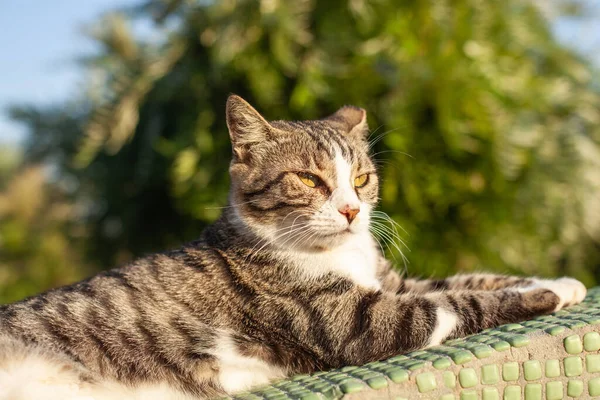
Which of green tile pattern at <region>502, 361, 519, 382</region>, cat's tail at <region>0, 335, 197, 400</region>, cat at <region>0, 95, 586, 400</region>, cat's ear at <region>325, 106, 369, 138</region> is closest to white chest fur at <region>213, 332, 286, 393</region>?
cat at <region>0, 95, 586, 400</region>

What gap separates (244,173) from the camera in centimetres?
215

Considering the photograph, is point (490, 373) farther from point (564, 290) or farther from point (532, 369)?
point (564, 290)

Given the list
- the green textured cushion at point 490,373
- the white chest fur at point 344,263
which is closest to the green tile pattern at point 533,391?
the green textured cushion at point 490,373

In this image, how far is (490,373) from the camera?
1450 mm

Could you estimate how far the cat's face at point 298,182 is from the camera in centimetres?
196

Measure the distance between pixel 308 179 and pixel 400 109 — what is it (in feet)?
4.66

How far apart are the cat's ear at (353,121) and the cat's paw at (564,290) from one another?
87 cm

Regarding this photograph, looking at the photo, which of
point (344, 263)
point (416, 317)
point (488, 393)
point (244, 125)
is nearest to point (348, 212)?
point (344, 263)

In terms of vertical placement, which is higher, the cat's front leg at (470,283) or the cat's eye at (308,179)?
the cat's eye at (308,179)

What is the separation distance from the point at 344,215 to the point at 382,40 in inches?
74.3

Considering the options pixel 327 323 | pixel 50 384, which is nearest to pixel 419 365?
pixel 327 323

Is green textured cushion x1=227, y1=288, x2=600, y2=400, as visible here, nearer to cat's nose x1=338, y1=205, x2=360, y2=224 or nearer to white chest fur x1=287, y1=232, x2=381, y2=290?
white chest fur x1=287, y1=232, x2=381, y2=290

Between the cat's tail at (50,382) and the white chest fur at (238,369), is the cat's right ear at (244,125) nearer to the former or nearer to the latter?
the white chest fur at (238,369)

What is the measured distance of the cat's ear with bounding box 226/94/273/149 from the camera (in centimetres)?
208
